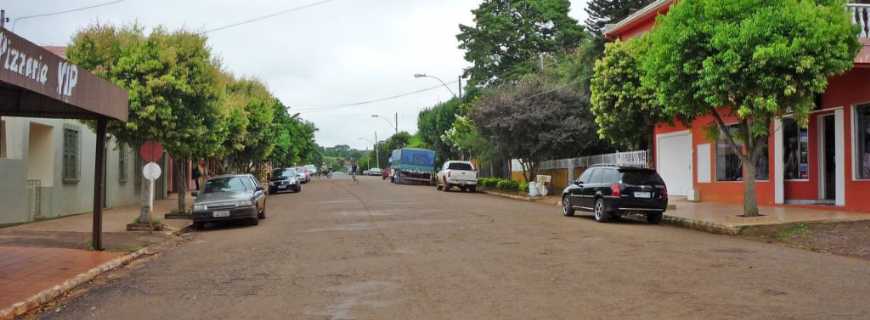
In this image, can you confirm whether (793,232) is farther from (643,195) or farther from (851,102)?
(851,102)

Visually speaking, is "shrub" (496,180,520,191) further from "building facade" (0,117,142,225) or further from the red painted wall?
"building facade" (0,117,142,225)

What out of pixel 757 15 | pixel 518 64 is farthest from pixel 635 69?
pixel 518 64

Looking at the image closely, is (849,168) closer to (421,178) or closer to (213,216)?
(213,216)

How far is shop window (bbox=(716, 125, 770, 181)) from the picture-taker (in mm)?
22859

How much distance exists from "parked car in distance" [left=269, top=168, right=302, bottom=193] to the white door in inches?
822

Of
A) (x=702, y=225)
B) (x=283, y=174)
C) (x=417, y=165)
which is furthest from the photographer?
(x=417, y=165)

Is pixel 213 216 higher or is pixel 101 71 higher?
pixel 101 71

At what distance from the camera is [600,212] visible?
18.9 meters

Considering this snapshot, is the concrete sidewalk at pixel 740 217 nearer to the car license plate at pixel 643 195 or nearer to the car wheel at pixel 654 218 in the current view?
the car wheel at pixel 654 218

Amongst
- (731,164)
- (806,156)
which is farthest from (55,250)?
(731,164)

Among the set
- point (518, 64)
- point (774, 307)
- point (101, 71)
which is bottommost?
point (774, 307)

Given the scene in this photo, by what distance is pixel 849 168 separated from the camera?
19.1 m

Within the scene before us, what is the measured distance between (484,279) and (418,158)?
145ft

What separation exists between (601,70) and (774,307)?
699 inches
